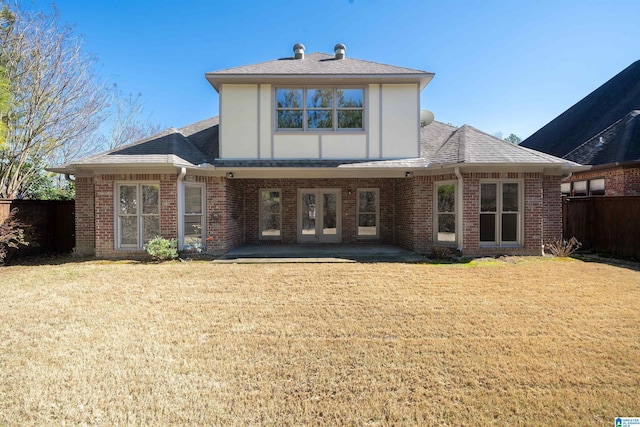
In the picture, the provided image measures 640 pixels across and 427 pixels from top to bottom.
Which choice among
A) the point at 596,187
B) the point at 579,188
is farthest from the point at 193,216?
the point at 579,188

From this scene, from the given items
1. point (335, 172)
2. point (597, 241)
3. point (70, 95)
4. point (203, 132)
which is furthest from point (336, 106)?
point (70, 95)

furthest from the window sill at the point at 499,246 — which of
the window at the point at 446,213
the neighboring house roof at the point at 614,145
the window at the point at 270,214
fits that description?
the window at the point at 270,214

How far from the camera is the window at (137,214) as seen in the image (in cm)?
938

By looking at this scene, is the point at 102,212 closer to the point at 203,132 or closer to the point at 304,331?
the point at 203,132

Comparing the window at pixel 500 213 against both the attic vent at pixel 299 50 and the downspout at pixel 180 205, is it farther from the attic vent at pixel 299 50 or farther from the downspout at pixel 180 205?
the downspout at pixel 180 205

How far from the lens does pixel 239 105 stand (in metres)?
10.0

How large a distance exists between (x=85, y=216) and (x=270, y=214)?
622 cm

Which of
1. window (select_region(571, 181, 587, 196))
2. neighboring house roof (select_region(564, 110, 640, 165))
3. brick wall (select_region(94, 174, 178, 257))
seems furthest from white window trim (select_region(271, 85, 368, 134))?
window (select_region(571, 181, 587, 196))

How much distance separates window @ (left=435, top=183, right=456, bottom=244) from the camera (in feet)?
31.4

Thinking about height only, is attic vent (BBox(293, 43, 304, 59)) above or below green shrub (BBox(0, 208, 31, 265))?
above

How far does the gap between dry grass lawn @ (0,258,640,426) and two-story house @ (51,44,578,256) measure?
3.10 m

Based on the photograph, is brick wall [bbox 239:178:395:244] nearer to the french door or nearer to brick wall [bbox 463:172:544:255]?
the french door

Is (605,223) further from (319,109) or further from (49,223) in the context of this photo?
(49,223)

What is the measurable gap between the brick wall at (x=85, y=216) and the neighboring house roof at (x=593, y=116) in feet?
61.4
